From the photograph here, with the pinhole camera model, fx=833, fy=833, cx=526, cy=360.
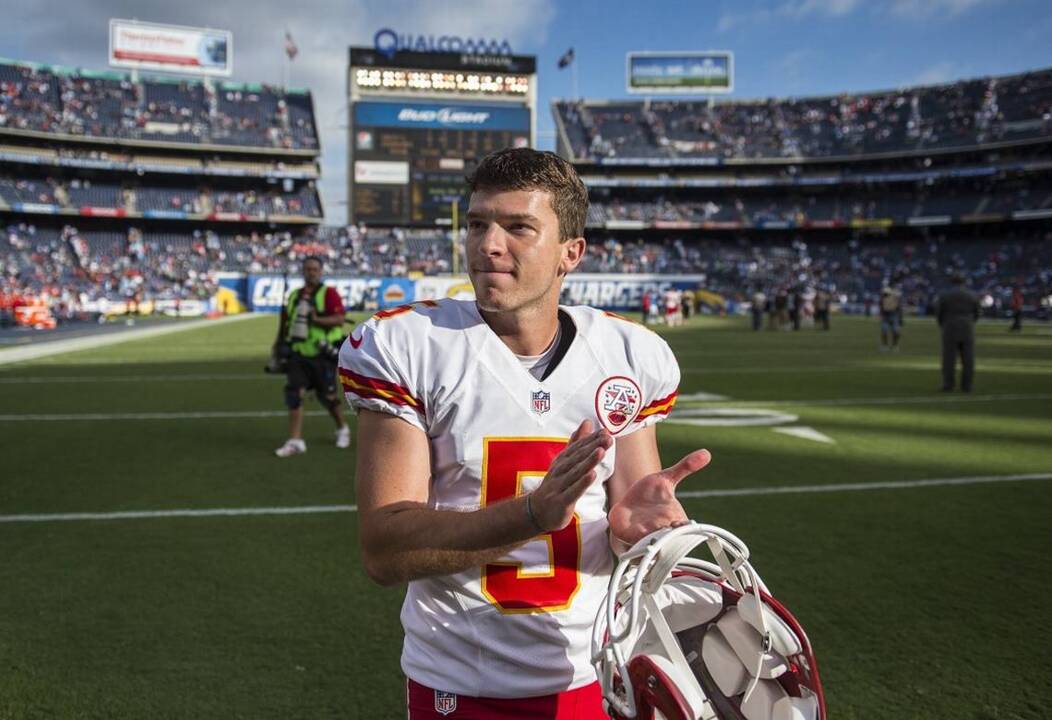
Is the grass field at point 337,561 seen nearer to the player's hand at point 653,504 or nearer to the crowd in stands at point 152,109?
the player's hand at point 653,504

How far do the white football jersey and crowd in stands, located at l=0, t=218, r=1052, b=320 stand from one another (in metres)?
49.5

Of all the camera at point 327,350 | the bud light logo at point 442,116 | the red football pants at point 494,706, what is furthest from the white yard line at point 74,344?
the bud light logo at point 442,116

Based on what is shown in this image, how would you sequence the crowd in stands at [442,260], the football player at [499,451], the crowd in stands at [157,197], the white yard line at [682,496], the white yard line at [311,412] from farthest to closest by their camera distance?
the crowd in stands at [157,197], the crowd in stands at [442,260], the white yard line at [311,412], the white yard line at [682,496], the football player at [499,451]

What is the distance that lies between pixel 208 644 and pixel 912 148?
63312 millimetres

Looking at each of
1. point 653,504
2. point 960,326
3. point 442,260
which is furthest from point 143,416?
point 442,260

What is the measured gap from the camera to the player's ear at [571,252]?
2100 millimetres

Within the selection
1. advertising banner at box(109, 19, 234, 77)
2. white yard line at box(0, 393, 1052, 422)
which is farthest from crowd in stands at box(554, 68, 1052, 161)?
white yard line at box(0, 393, 1052, 422)

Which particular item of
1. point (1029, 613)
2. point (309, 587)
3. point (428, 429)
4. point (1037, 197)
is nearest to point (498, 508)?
point (428, 429)

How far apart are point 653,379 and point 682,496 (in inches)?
175

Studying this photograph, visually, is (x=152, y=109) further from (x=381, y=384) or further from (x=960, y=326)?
(x=381, y=384)

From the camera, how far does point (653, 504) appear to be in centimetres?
184

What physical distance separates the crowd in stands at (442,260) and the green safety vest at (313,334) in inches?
1679

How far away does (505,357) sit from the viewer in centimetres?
200

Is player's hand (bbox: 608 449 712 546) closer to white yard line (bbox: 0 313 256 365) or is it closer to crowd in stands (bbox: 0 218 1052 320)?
white yard line (bbox: 0 313 256 365)
